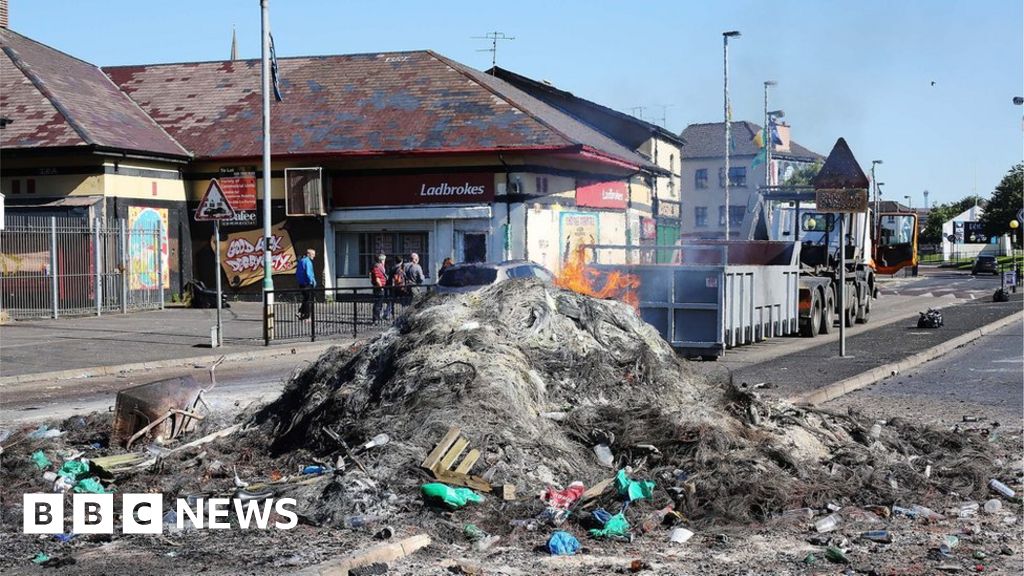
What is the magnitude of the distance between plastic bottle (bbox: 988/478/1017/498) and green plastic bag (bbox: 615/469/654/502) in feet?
8.83

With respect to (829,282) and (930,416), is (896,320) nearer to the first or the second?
(829,282)

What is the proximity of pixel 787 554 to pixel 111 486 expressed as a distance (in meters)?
4.93

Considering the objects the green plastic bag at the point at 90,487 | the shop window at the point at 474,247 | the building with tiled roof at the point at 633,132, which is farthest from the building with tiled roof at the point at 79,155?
the green plastic bag at the point at 90,487

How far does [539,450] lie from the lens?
8.76 m

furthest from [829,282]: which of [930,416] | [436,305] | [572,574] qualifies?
[572,574]

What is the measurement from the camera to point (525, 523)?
7.60 meters

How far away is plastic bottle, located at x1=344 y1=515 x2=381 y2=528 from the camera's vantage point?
755cm

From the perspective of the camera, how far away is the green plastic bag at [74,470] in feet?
29.5

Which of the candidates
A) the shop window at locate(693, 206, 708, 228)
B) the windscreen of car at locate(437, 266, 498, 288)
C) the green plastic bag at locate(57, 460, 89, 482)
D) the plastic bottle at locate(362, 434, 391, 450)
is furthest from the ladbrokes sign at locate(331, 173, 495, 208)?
the shop window at locate(693, 206, 708, 228)

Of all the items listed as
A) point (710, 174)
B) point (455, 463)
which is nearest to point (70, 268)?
point (455, 463)

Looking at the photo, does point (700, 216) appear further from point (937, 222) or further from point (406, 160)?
point (406, 160)

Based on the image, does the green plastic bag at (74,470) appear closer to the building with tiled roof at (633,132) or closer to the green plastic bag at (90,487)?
Answer: the green plastic bag at (90,487)

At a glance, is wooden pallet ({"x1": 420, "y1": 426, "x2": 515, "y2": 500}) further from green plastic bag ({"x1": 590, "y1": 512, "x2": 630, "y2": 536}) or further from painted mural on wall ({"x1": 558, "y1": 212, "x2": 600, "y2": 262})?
painted mural on wall ({"x1": 558, "y1": 212, "x2": 600, "y2": 262})

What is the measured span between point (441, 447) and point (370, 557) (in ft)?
5.93
